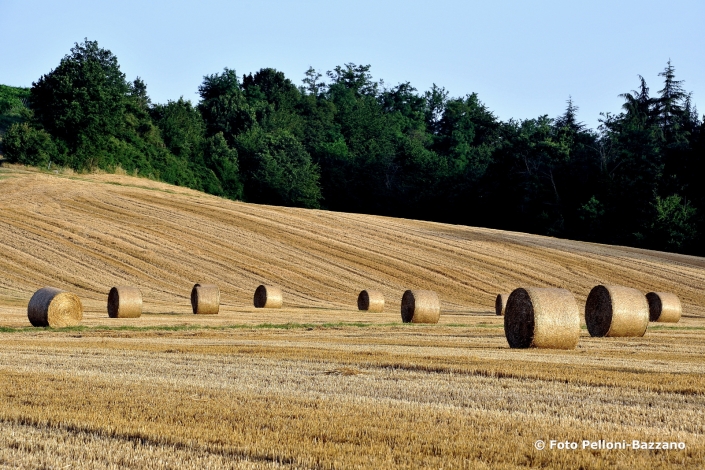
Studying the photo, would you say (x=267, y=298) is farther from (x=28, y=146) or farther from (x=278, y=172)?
(x=278, y=172)

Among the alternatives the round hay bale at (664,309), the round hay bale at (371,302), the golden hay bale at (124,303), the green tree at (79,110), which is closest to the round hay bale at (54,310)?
the golden hay bale at (124,303)

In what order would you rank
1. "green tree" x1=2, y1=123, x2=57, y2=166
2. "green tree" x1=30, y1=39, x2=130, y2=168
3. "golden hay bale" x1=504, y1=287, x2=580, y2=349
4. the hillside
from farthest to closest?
"green tree" x1=30, y1=39, x2=130, y2=168
"green tree" x1=2, y1=123, x2=57, y2=166
the hillside
"golden hay bale" x1=504, y1=287, x2=580, y2=349

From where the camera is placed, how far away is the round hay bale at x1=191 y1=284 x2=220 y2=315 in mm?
27312

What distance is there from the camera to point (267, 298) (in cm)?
3112

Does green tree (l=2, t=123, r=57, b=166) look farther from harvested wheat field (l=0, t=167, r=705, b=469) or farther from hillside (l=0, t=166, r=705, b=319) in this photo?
harvested wheat field (l=0, t=167, r=705, b=469)

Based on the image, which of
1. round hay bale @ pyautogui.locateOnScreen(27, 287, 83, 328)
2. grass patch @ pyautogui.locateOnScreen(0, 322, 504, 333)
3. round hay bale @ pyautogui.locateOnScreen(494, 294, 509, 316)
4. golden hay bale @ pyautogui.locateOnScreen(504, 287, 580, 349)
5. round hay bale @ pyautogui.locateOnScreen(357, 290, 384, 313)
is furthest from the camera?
round hay bale @ pyautogui.locateOnScreen(357, 290, 384, 313)

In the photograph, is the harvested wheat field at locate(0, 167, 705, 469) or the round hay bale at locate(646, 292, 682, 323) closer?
the harvested wheat field at locate(0, 167, 705, 469)

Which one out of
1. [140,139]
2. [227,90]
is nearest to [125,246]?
[140,139]

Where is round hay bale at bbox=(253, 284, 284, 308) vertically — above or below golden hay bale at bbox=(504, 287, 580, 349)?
below

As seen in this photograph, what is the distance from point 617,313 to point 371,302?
13188mm

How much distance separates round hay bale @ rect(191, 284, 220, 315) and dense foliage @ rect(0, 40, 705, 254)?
34.2 m

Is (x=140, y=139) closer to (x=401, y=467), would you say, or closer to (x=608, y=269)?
(x=608, y=269)

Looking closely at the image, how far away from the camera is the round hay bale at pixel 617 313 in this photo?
18891 mm

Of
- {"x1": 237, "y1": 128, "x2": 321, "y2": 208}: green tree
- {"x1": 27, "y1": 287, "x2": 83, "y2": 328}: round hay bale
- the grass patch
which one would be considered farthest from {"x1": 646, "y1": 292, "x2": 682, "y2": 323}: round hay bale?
{"x1": 237, "y1": 128, "x2": 321, "y2": 208}: green tree
